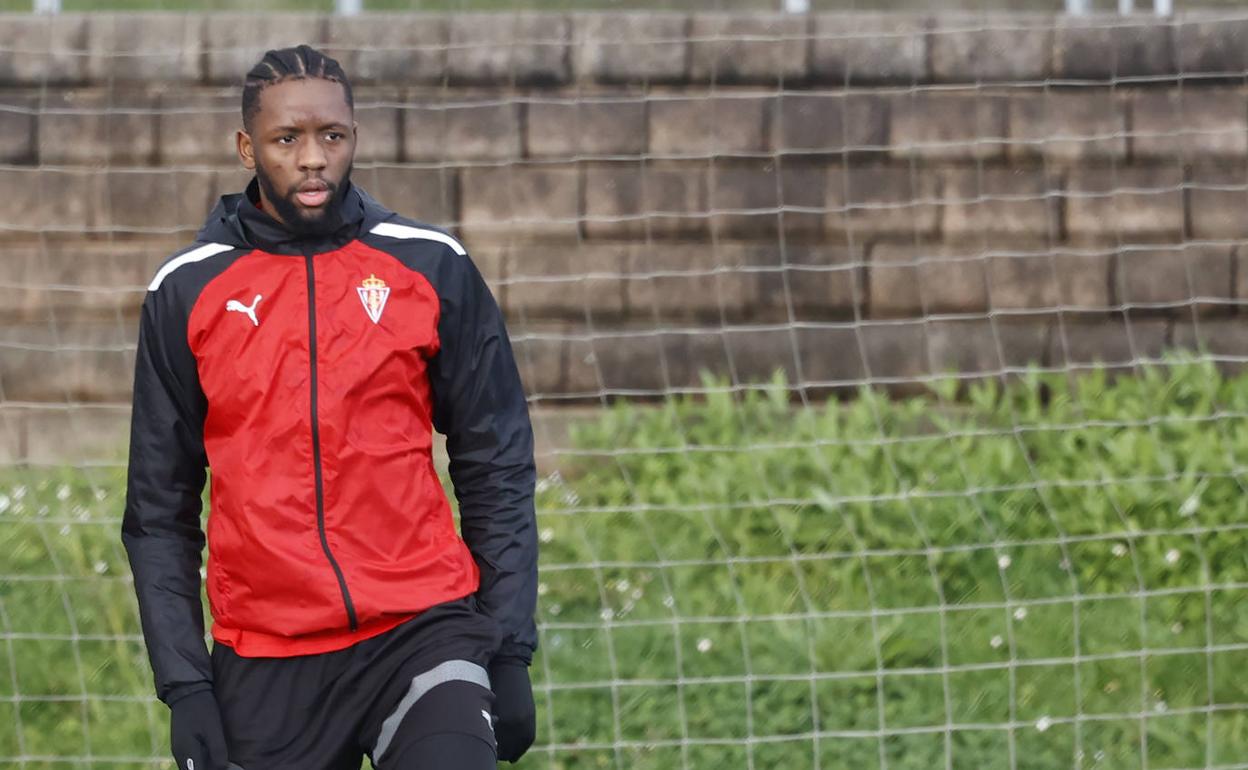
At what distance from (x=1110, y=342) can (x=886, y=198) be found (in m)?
0.77

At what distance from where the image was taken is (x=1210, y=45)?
5.25 metres

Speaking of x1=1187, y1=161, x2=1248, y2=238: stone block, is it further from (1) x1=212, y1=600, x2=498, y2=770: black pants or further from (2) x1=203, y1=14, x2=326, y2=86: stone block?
(1) x1=212, y1=600, x2=498, y2=770: black pants

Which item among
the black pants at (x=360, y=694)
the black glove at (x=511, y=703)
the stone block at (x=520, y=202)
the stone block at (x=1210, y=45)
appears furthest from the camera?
the stone block at (x=520, y=202)

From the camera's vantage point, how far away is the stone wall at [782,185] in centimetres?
528

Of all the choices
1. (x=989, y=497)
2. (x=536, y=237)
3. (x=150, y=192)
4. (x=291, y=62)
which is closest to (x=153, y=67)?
(x=150, y=192)

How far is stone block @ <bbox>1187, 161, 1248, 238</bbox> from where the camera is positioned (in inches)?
207

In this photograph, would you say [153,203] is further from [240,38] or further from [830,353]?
[830,353]

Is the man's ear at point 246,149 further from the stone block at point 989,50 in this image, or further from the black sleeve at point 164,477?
the stone block at point 989,50

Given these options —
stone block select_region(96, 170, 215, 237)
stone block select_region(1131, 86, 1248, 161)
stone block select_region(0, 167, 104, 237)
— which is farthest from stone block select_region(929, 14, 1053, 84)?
stone block select_region(0, 167, 104, 237)

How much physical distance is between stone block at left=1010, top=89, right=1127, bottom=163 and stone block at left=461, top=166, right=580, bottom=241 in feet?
4.28

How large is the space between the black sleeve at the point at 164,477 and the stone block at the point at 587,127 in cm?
292

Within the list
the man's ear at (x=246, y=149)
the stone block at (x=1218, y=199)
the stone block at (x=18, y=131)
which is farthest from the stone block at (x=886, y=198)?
the man's ear at (x=246, y=149)

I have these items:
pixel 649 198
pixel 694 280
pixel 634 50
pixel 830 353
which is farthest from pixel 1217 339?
pixel 634 50

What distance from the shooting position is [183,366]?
2449 millimetres
